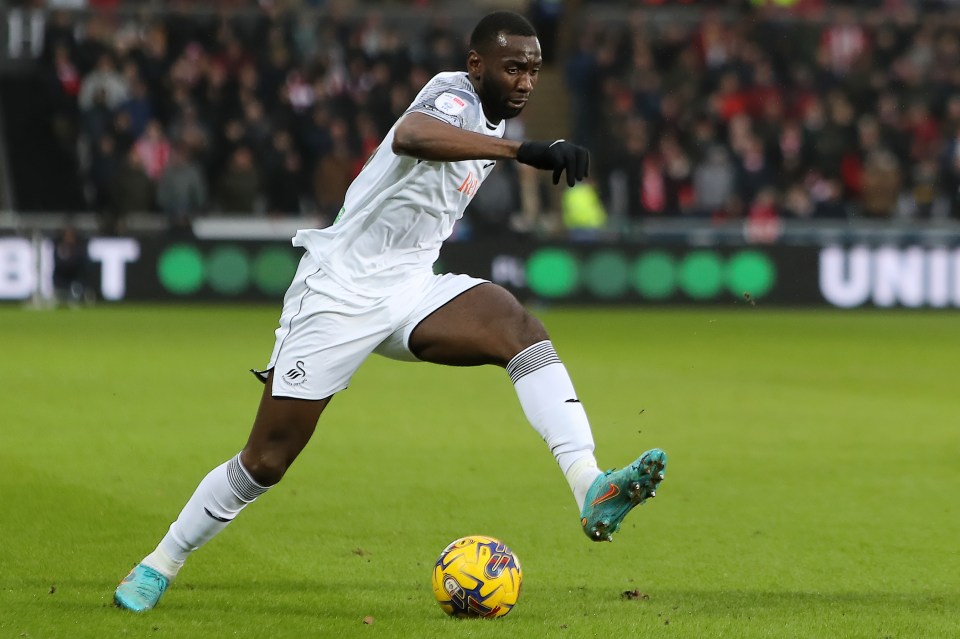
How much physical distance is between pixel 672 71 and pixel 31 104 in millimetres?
9374

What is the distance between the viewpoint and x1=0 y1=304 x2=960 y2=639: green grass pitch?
512cm

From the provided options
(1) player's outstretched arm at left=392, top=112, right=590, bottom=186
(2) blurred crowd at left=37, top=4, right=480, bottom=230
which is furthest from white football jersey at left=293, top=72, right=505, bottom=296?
(2) blurred crowd at left=37, top=4, right=480, bottom=230

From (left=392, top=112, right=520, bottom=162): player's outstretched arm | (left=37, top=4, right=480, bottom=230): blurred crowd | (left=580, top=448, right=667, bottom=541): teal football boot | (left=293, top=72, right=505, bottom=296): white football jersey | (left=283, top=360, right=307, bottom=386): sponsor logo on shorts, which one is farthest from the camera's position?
(left=37, top=4, right=480, bottom=230): blurred crowd

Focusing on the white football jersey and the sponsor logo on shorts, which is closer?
the sponsor logo on shorts

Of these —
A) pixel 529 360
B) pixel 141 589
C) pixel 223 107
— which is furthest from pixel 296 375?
pixel 223 107

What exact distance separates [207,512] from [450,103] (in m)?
1.59

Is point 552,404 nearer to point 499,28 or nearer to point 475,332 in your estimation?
point 475,332

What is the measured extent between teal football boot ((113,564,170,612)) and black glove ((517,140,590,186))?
1.86m

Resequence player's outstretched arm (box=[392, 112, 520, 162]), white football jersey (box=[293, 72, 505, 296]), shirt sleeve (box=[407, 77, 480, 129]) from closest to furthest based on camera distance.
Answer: player's outstretched arm (box=[392, 112, 520, 162]) < shirt sleeve (box=[407, 77, 480, 129]) < white football jersey (box=[293, 72, 505, 296])

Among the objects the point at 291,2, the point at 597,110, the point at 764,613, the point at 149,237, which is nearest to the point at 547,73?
the point at 597,110

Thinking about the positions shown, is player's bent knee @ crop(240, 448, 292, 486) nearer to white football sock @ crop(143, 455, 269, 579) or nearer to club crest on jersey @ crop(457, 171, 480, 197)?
white football sock @ crop(143, 455, 269, 579)

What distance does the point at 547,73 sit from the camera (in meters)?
26.2

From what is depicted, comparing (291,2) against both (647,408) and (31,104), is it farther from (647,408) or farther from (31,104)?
(647,408)

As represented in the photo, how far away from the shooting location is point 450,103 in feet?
16.5
